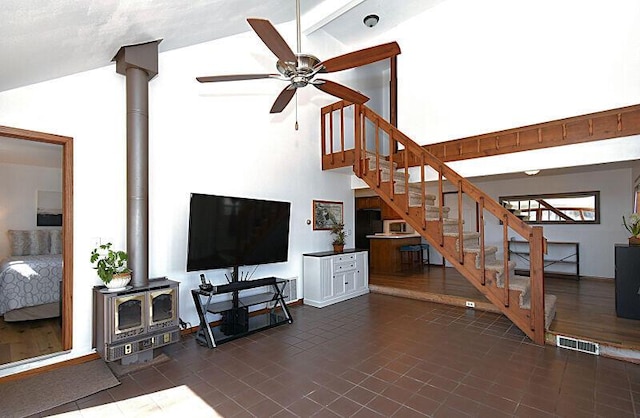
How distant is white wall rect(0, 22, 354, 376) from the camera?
3250 millimetres

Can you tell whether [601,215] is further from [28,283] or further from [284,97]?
[28,283]

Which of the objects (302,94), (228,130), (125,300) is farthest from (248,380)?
(302,94)

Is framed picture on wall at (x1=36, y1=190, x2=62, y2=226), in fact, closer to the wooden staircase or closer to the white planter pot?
the white planter pot

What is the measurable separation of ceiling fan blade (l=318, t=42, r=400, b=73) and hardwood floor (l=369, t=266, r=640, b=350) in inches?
137

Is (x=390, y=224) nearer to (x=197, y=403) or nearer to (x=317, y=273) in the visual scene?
(x=317, y=273)

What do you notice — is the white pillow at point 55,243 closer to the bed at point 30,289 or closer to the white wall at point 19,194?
the white wall at point 19,194

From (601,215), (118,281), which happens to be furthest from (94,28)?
(601,215)

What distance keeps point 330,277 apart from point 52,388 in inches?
143

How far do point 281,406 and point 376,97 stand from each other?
25.9 feet

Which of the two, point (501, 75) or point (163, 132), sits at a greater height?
point (501, 75)

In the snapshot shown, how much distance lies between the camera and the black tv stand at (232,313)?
3.76 meters

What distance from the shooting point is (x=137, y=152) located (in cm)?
335

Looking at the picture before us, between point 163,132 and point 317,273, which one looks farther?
point 317,273

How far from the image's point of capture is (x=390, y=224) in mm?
9812
